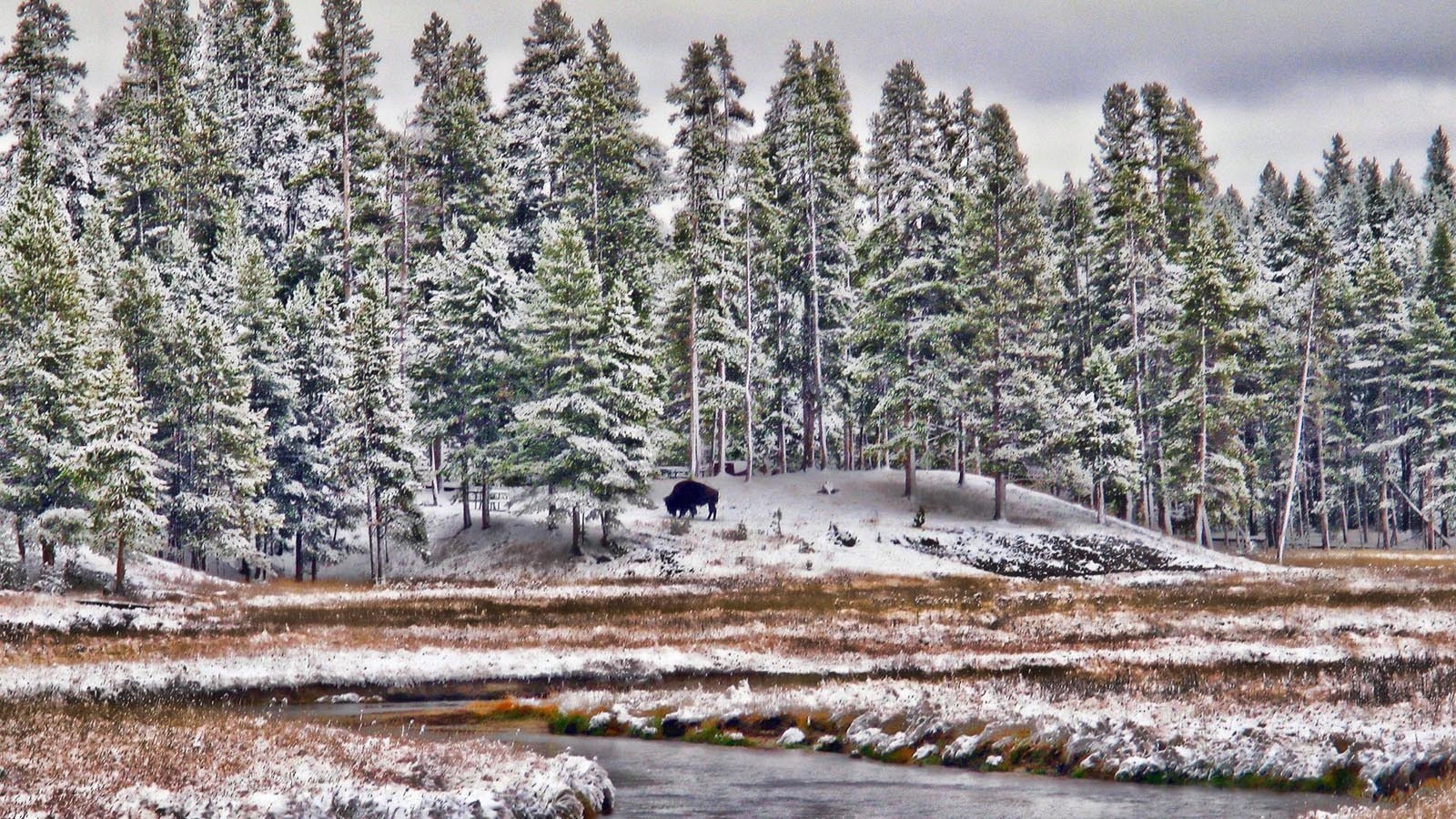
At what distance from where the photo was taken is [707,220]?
62.9 m

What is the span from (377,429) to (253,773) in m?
39.9

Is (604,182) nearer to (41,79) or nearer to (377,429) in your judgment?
(377,429)

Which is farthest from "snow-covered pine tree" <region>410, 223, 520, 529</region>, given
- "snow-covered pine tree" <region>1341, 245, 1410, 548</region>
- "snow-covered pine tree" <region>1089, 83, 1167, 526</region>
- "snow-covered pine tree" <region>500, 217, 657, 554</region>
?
"snow-covered pine tree" <region>1341, 245, 1410, 548</region>

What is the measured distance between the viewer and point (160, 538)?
4516 centimetres

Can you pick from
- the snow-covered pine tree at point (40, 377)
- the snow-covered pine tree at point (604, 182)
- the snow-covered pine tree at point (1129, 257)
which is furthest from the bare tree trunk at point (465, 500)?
the snow-covered pine tree at point (1129, 257)

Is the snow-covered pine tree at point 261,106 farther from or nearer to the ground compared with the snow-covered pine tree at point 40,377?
farther from the ground

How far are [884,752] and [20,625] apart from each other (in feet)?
72.2

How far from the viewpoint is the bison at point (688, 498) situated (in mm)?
60406

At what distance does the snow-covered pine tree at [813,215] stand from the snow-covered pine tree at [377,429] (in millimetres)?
20867

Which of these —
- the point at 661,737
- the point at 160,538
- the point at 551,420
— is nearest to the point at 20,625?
the point at 160,538

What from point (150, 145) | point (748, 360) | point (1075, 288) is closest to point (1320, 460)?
point (1075, 288)

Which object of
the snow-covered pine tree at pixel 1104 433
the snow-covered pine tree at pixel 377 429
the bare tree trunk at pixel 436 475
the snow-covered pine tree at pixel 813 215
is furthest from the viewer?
the snow-covered pine tree at pixel 813 215

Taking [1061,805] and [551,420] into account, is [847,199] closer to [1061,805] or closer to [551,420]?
[551,420]

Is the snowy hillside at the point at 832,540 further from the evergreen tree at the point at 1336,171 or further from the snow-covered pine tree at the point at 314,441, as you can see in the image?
the evergreen tree at the point at 1336,171
